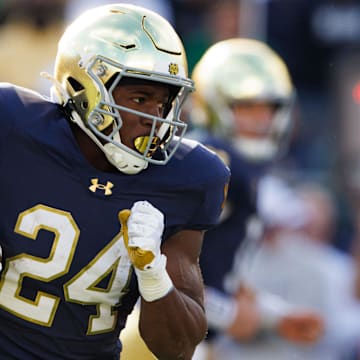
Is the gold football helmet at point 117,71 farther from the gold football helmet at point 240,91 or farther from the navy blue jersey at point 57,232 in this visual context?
the gold football helmet at point 240,91

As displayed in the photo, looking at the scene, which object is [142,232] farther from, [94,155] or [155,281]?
[94,155]

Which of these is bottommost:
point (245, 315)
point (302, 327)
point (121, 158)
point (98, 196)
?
point (245, 315)

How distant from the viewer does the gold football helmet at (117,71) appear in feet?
12.1

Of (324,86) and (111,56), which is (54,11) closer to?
(324,86)

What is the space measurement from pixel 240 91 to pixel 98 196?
3.28m

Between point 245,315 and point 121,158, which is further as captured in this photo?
point 245,315

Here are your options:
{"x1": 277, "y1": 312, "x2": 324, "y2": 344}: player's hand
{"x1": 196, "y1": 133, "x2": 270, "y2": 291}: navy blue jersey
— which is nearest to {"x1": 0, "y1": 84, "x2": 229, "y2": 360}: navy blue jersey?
{"x1": 196, "y1": 133, "x2": 270, "y2": 291}: navy blue jersey

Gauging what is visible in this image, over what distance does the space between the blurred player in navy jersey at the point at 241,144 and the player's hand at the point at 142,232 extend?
2.72 meters

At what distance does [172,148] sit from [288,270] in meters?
4.19

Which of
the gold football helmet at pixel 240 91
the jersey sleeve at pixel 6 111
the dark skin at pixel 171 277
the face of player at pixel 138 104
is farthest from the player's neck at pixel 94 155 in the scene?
the gold football helmet at pixel 240 91

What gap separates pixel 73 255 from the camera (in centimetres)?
368

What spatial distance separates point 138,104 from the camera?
372 cm

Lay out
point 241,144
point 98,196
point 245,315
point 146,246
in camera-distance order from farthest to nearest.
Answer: point 245,315 → point 241,144 → point 98,196 → point 146,246

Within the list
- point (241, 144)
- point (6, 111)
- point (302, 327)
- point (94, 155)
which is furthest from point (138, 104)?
point (302, 327)
